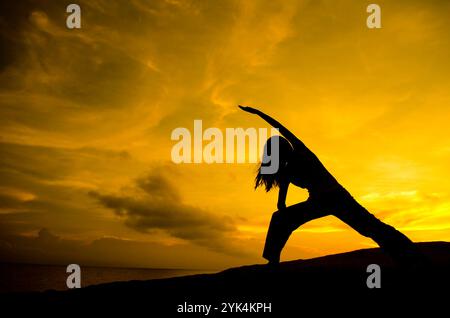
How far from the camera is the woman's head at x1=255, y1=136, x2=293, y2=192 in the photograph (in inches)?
→ 404

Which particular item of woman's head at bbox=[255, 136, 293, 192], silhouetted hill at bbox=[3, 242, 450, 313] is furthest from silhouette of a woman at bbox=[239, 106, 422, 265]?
silhouetted hill at bbox=[3, 242, 450, 313]

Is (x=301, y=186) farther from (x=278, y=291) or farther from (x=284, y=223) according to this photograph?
(x=278, y=291)

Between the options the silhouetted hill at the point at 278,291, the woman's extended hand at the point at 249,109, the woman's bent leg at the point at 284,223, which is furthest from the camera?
the woman's bent leg at the point at 284,223

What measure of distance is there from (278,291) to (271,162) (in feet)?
10.6

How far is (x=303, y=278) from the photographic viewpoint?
9352mm

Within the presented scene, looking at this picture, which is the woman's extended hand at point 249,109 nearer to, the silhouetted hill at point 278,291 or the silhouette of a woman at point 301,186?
the silhouette of a woman at point 301,186

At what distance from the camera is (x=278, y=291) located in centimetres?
856

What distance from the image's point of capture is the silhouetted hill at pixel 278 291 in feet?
26.1

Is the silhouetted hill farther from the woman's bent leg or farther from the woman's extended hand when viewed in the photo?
the woman's extended hand

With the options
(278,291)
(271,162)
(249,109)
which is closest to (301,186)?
(271,162)

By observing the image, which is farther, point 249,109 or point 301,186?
point 301,186

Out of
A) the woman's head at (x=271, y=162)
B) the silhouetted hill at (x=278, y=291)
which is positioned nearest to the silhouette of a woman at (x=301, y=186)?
the woman's head at (x=271, y=162)

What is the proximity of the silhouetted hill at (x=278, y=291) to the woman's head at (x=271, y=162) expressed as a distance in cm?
219
